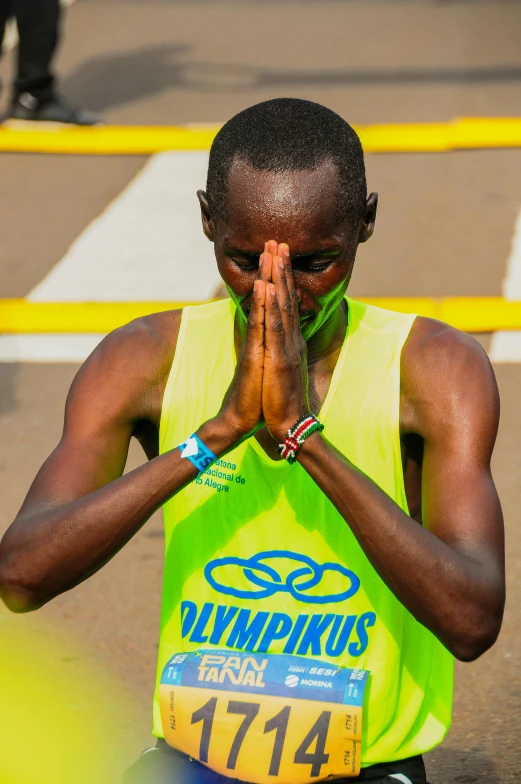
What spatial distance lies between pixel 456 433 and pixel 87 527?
2.37 feet

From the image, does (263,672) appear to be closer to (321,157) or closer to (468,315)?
(321,157)

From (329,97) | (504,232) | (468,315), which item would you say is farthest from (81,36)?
(468,315)

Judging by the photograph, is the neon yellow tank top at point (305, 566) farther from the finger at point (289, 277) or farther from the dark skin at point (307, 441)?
the finger at point (289, 277)

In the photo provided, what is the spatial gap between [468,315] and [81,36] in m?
6.74

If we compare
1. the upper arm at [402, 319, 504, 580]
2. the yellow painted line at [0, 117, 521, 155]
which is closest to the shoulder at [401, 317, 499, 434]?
the upper arm at [402, 319, 504, 580]

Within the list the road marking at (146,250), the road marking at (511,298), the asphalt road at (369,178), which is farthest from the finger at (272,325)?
the road marking at (146,250)

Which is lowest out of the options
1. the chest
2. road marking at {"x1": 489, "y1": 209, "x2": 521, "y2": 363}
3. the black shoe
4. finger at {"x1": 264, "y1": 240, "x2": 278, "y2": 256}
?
road marking at {"x1": 489, "y1": 209, "x2": 521, "y2": 363}

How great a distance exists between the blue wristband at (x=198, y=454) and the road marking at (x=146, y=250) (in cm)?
491

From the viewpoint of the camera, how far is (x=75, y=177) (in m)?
9.38

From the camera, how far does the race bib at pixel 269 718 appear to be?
2498 millimetres

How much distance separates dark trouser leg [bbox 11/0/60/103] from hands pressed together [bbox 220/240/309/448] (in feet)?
25.6

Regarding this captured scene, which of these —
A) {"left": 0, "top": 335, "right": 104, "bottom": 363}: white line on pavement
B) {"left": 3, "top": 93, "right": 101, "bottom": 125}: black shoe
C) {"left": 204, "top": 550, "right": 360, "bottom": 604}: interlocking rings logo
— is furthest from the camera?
{"left": 3, "top": 93, "right": 101, "bottom": 125}: black shoe

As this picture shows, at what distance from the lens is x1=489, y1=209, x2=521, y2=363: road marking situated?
670cm

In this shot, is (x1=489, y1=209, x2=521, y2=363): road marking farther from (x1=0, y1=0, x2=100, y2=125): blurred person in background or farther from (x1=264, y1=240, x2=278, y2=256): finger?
(x1=264, y1=240, x2=278, y2=256): finger
